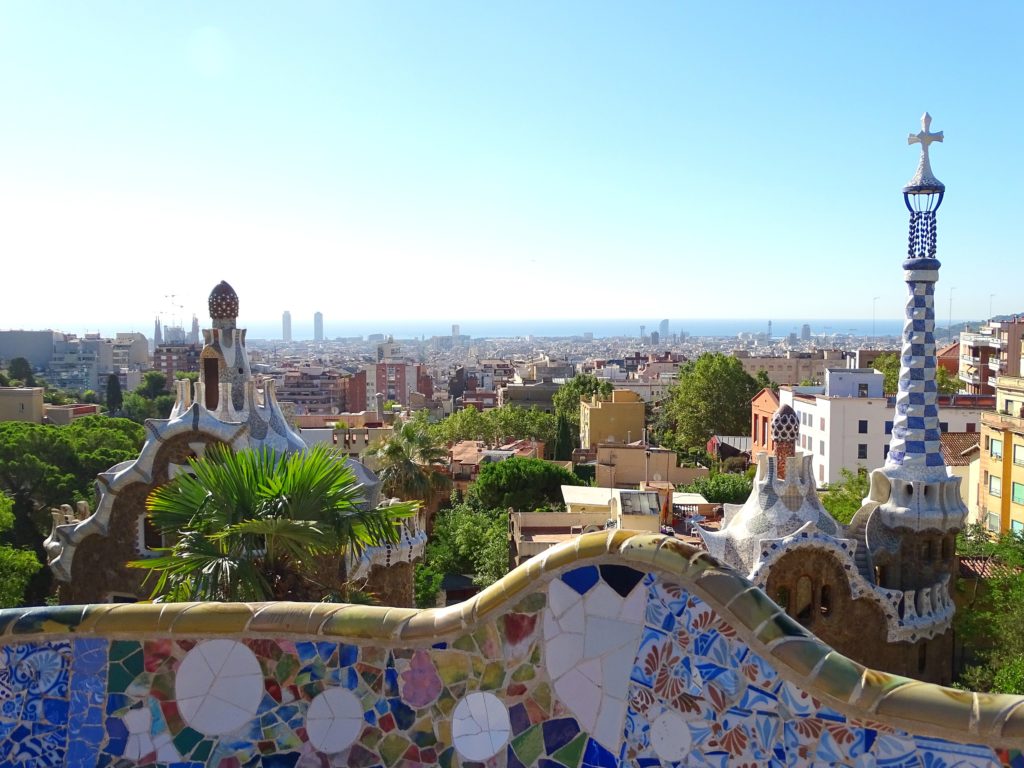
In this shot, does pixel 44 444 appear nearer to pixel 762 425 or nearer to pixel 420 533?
pixel 420 533

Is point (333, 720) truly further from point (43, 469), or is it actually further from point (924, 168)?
point (43, 469)

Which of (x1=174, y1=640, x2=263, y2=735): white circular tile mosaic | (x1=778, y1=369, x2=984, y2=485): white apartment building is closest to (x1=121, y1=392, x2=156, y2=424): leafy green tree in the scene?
(x1=778, y1=369, x2=984, y2=485): white apartment building

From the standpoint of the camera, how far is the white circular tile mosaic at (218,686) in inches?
201

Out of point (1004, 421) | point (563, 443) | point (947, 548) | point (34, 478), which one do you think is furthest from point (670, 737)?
point (563, 443)

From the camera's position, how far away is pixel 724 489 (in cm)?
3170

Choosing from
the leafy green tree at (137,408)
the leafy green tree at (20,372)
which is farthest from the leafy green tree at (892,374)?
the leafy green tree at (20,372)

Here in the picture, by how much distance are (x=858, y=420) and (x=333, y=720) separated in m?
37.1

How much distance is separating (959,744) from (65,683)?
4358 millimetres

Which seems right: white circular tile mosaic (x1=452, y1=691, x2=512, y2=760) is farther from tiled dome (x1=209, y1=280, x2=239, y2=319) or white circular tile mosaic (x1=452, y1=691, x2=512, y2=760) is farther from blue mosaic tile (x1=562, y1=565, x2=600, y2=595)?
tiled dome (x1=209, y1=280, x2=239, y2=319)

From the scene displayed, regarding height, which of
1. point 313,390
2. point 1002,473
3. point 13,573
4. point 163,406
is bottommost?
point 313,390

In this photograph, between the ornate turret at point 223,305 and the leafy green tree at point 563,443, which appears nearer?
the ornate turret at point 223,305

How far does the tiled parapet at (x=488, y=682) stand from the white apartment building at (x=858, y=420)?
1380 inches

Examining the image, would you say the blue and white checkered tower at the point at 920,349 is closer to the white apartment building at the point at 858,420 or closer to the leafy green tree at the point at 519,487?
the leafy green tree at the point at 519,487

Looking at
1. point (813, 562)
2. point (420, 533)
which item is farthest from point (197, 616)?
point (420, 533)
